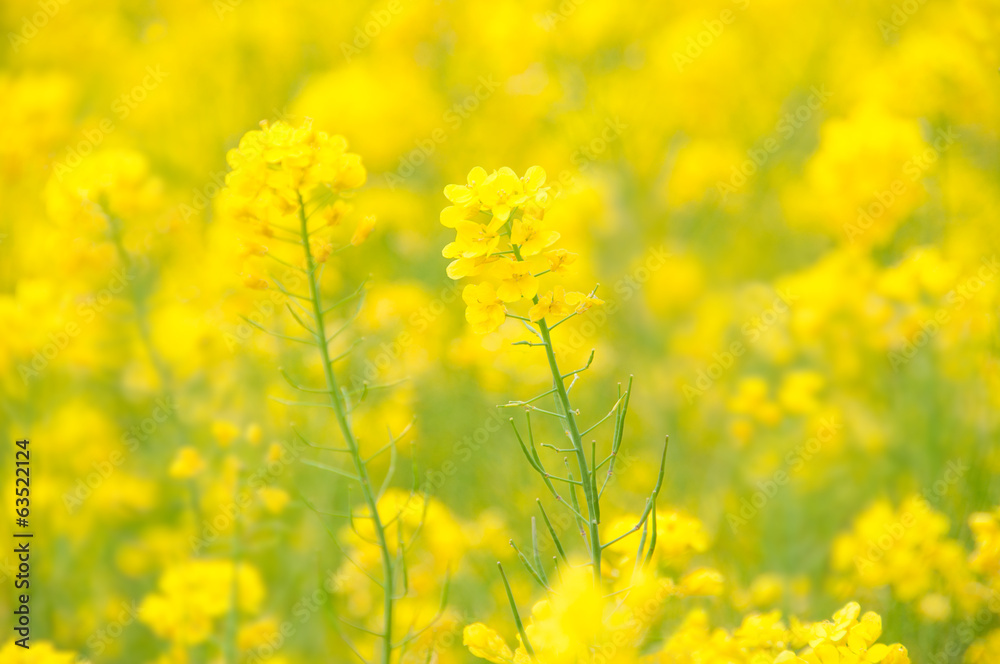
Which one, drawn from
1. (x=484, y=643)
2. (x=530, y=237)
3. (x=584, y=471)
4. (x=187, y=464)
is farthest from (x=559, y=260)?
(x=187, y=464)

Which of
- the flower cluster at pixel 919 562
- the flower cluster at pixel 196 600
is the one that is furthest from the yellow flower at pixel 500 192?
the flower cluster at pixel 919 562

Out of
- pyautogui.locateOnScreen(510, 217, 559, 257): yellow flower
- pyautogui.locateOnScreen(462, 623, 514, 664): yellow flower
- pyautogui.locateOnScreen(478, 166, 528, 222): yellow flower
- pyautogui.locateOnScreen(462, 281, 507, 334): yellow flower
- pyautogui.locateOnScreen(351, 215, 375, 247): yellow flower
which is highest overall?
pyautogui.locateOnScreen(351, 215, 375, 247): yellow flower

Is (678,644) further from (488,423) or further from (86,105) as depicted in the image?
(86,105)

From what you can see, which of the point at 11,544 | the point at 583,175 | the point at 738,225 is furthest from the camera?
the point at 738,225

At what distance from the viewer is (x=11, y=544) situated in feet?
9.07

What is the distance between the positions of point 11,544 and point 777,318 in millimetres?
2617

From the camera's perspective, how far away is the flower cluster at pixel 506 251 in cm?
122

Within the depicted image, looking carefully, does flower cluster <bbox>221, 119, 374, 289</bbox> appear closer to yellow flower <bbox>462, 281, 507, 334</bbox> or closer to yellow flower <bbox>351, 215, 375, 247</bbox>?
yellow flower <bbox>351, 215, 375, 247</bbox>

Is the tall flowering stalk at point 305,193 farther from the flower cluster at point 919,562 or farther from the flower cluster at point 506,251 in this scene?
the flower cluster at point 919,562

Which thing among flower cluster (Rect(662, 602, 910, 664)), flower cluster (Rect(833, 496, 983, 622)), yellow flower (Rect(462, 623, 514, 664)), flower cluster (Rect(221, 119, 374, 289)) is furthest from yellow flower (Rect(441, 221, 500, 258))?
flower cluster (Rect(833, 496, 983, 622))

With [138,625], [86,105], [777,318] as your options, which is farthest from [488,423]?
[86,105]

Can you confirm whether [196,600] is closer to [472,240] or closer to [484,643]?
[484,643]

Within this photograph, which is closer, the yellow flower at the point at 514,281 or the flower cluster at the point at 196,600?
the yellow flower at the point at 514,281

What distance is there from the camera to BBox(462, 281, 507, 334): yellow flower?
1263mm
